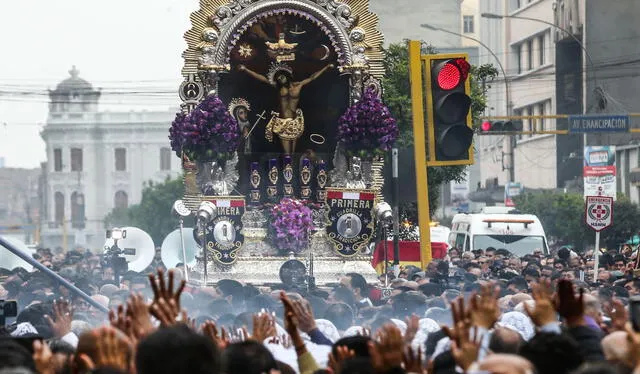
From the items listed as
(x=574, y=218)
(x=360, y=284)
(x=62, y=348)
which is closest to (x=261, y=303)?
(x=360, y=284)

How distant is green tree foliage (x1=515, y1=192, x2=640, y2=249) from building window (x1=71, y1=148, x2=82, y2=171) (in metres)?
67.2

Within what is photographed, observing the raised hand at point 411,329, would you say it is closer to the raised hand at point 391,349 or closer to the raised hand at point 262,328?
the raised hand at point 262,328

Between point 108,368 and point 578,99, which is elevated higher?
point 578,99

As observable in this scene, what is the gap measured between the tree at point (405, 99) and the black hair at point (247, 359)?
25.8 meters

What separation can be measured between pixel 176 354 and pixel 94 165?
4523 inches

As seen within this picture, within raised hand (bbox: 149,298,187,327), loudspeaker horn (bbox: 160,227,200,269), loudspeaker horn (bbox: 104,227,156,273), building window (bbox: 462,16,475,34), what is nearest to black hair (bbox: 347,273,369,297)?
loudspeaker horn (bbox: 160,227,200,269)

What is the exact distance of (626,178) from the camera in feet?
177

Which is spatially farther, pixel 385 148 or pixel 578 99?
pixel 578 99

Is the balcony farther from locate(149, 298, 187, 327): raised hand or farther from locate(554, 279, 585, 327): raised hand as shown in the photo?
locate(149, 298, 187, 327): raised hand

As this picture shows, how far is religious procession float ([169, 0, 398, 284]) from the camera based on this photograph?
24328 millimetres

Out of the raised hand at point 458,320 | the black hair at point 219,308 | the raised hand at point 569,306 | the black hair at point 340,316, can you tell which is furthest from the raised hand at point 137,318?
the black hair at point 219,308

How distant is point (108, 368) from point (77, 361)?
2.38 ft

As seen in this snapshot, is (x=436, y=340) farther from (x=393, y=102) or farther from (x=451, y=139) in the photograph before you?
(x=393, y=102)

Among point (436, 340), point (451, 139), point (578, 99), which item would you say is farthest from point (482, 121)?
point (436, 340)
